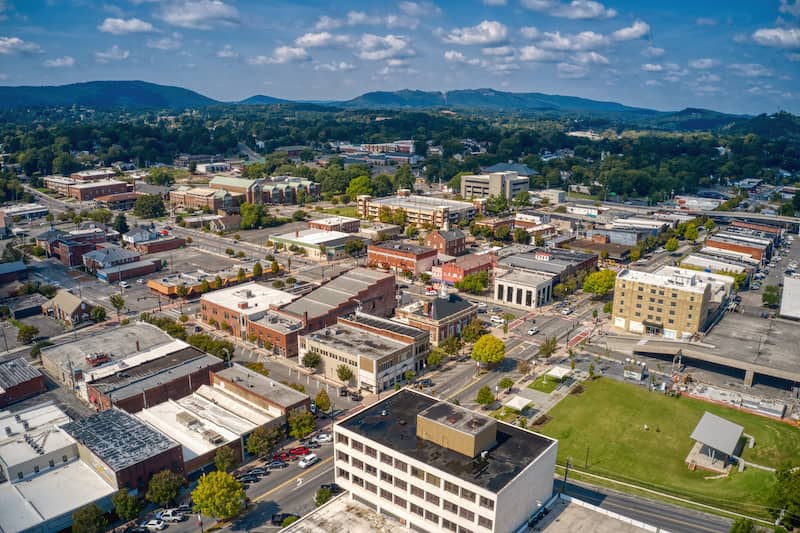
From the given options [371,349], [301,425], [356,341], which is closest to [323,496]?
[301,425]

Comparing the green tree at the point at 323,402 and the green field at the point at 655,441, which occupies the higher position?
the green tree at the point at 323,402


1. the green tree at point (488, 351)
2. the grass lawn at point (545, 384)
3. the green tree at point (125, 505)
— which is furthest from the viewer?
the green tree at point (488, 351)

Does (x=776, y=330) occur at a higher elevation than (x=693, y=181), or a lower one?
lower

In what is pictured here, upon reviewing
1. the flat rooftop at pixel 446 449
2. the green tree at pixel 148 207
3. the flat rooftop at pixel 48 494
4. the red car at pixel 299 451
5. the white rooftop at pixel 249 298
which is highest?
the green tree at pixel 148 207

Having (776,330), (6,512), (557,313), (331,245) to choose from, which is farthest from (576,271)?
(6,512)

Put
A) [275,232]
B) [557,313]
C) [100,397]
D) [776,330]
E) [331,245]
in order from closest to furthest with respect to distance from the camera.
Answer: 1. [100,397]
2. [776,330]
3. [557,313]
4. [331,245]
5. [275,232]

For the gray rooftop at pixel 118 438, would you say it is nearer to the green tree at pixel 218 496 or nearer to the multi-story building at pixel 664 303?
the green tree at pixel 218 496

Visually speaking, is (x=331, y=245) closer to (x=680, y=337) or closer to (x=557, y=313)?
(x=557, y=313)

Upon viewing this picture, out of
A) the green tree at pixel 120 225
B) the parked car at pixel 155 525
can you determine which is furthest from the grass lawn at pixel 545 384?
the green tree at pixel 120 225
